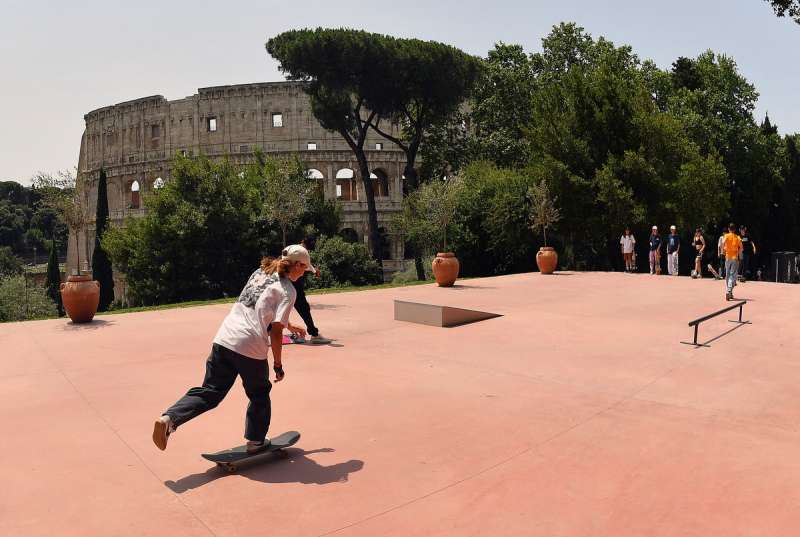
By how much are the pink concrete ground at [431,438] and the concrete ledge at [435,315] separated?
0.96 metres

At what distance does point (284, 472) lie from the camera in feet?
14.8

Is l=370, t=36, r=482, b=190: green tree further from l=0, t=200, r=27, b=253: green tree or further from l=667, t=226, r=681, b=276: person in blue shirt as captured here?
l=0, t=200, r=27, b=253: green tree

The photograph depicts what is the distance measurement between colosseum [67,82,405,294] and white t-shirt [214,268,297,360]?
42333mm

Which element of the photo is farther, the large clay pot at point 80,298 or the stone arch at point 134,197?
the stone arch at point 134,197

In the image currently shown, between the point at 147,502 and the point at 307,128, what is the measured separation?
48203mm

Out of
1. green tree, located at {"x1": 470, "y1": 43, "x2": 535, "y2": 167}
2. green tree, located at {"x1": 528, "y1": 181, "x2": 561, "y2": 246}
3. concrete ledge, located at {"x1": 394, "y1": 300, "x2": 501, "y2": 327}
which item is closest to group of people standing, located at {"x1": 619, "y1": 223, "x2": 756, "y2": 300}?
green tree, located at {"x1": 528, "y1": 181, "x2": 561, "y2": 246}

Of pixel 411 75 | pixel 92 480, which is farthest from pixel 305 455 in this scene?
pixel 411 75

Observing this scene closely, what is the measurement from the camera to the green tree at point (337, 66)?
3450 cm

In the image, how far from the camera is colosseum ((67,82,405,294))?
4834cm

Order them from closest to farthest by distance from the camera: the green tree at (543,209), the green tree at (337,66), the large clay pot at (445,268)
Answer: the large clay pot at (445,268)
the green tree at (543,209)
the green tree at (337,66)

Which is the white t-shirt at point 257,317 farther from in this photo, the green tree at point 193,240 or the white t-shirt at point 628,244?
the green tree at point 193,240

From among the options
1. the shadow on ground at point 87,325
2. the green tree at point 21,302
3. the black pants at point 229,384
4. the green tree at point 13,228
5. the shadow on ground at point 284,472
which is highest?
the green tree at point 13,228

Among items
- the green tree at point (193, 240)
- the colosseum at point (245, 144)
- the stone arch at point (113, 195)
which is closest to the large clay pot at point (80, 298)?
the green tree at point (193, 240)

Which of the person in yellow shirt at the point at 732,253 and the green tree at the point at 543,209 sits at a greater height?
the green tree at the point at 543,209
